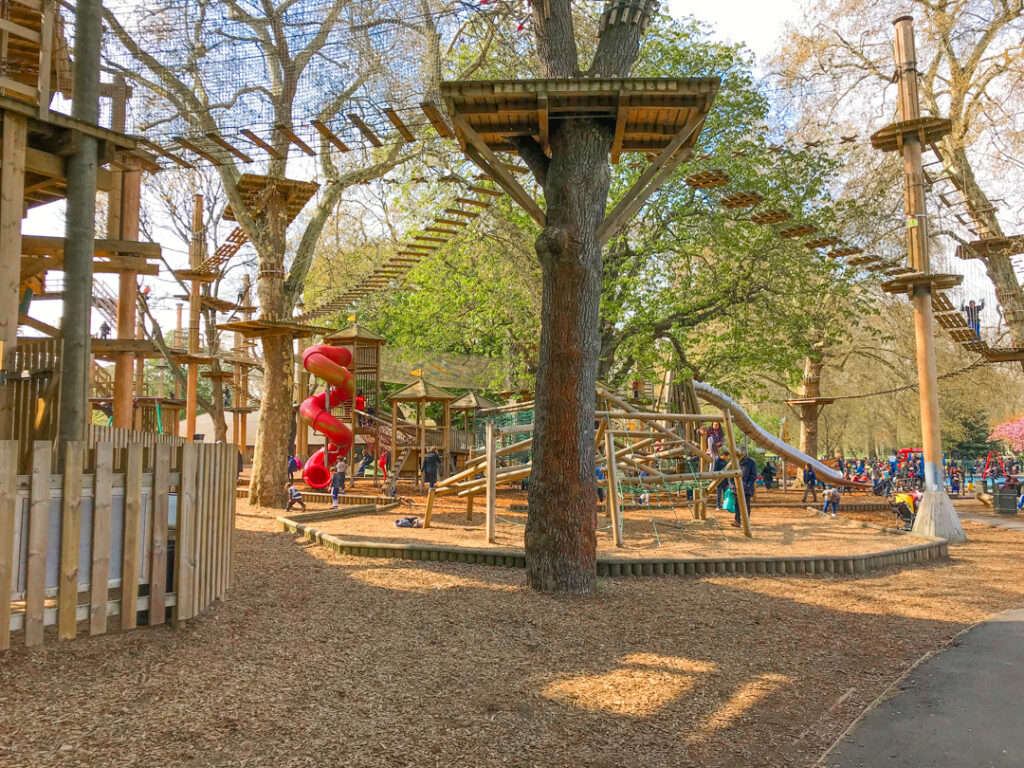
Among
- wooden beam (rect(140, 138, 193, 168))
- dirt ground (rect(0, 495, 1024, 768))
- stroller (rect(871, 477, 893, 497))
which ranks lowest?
dirt ground (rect(0, 495, 1024, 768))

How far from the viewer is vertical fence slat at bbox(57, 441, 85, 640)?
4.59 meters

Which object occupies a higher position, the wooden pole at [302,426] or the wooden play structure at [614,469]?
the wooden pole at [302,426]

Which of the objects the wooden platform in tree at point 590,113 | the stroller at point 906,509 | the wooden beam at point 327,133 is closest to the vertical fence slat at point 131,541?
the wooden platform in tree at point 590,113

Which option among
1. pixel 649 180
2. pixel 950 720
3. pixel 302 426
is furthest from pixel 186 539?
pixel 302 426

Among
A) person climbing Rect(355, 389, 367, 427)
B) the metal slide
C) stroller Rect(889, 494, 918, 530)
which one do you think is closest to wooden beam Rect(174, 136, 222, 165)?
the metal slide

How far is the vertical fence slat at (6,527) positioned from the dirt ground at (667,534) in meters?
5.88

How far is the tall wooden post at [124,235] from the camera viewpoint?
8.62 m

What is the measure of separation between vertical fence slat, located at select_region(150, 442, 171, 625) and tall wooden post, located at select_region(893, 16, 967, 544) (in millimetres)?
11549

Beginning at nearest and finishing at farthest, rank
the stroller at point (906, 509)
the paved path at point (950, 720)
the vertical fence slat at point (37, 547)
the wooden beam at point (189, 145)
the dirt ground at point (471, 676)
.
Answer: the dirt ground at point (471, 676), the paved path at point (950, 720), the vertical fence slat at point (37, 547), the wooden beam at point (189, 145), the stroller at point (906, 509)

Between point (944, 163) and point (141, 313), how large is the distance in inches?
1034

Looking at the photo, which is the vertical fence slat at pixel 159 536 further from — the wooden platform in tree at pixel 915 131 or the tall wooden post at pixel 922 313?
the wooden platform in tree at pixel 915 131

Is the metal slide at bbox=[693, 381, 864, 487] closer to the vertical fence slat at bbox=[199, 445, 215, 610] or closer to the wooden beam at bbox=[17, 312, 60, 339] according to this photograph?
the vertical fence slat at bbox=[199, 445, 215, 610]

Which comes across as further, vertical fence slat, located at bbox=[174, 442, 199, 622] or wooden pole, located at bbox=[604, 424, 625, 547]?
wooden pole, located at bbox=[604, 424, 625, 547]

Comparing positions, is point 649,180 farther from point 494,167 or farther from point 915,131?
point 915,131
